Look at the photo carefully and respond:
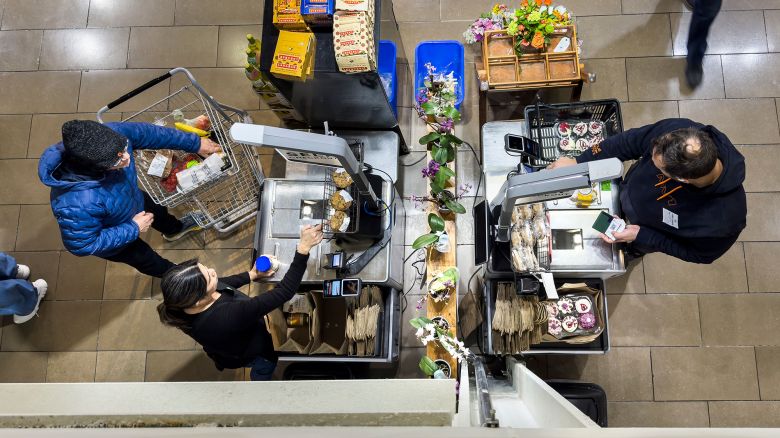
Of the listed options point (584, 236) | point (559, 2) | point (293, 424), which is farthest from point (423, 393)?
point (559, 2)

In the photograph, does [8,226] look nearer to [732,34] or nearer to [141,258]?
[141,258]

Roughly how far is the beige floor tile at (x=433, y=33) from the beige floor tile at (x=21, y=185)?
3.69 metres

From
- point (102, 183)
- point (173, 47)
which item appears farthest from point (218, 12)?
point (102, 183)

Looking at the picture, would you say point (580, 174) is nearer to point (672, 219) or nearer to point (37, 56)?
point (672, 219)

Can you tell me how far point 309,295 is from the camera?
120 inches

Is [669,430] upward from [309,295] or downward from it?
downward

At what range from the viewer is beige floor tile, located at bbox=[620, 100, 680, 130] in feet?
13.5

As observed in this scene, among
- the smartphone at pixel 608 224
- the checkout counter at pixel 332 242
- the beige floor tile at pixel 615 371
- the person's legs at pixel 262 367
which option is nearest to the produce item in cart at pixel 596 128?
the smartphone at pixel 608 224

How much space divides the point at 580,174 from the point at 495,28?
8.38 ft

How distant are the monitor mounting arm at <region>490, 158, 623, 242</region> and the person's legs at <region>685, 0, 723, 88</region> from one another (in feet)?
10.5

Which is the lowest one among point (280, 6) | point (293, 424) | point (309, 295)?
point (293, 424)

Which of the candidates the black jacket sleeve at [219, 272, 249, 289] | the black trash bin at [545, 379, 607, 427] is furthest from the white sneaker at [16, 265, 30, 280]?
the black trash bin at [545, 379, 607, 427]

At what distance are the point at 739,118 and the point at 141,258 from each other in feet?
16.7

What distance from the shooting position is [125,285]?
4121mm
